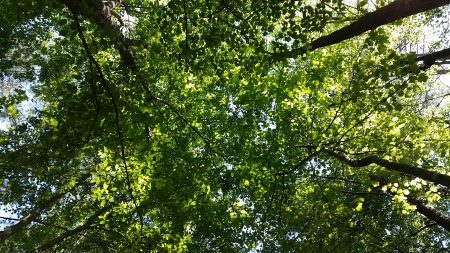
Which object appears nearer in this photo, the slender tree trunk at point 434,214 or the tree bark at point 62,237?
the slender tree trunk at point 434,214

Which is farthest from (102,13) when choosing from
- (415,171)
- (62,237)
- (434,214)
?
(434,214)

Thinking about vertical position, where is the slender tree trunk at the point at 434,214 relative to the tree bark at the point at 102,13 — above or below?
below

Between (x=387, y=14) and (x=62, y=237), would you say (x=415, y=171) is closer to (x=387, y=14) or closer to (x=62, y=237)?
(x=387, y=14)

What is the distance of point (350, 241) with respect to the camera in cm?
829

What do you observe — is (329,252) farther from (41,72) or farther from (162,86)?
(41,72)

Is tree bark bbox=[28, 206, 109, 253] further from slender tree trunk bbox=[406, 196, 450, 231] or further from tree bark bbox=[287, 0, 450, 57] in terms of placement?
slender tree trunk bbox=[406, 196, 450, 231]

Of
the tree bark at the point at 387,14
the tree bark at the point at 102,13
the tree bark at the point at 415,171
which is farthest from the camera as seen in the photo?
the tree bark at the point at 102,13

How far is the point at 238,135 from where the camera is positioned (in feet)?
34.1

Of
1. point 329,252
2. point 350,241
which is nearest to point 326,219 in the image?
point 329,252

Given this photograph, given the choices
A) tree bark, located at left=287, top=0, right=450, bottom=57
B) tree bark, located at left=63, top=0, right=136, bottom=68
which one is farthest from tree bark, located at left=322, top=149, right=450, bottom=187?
tree bark, located at left=63, top=0, right=136, bottom=68

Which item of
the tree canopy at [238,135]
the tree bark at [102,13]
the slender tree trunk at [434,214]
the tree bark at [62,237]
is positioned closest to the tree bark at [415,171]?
the tree canopy at [238,135]

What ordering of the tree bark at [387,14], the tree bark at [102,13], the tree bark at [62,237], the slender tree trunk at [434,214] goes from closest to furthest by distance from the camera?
the tree bark at [387,14]
the tree bark at [102,13]
the slender tree trunk at [434,214]
the tree bark at [62,237]

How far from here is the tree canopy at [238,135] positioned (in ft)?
15.1

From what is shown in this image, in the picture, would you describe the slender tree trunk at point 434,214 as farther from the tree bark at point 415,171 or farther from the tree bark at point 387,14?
the tree bark at point 387,14
